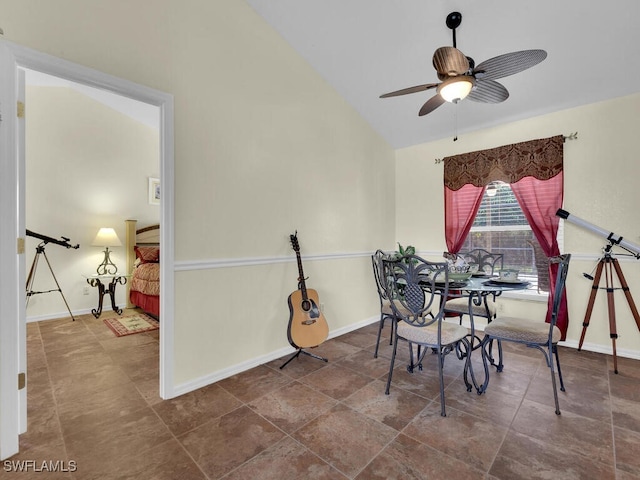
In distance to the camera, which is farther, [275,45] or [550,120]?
[550,120]

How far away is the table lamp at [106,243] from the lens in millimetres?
4266

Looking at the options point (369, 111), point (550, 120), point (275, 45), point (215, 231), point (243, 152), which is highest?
point (275, 45)

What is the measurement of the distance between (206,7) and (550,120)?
3.59m

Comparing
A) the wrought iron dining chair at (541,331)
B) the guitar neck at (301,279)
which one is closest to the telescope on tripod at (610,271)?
the wrought iron dining chair at (541,331)

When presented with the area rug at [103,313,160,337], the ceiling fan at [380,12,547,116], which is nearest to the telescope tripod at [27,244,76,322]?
the area rug at [103,313,160,337]

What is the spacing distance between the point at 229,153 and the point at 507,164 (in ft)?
10.2

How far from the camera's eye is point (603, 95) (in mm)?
2857

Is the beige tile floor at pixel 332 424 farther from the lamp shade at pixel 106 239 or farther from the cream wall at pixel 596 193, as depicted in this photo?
the lamp shade at pixel 106 239

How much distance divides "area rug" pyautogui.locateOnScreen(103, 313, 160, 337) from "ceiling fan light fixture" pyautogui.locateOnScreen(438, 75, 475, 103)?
404cm

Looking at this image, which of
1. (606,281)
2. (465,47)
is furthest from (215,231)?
(606,281)

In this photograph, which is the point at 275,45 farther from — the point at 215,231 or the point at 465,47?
the point at 215,231

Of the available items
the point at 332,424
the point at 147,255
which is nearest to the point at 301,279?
the point at 332,424

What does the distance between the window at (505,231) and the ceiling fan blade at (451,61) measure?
7.51 feet

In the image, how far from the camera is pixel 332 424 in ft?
5.88
